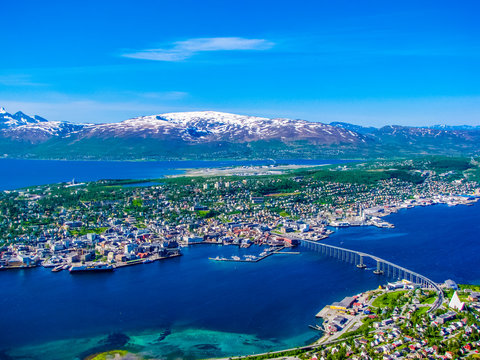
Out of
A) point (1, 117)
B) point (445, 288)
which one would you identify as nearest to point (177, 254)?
point (445, 288)

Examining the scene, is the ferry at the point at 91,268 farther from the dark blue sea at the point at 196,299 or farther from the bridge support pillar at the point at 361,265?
the bridge support pillar at the point at 361,265

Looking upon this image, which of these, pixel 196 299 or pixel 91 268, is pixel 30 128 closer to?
pixel 91 268

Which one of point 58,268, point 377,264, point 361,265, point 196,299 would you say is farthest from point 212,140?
point 196,299

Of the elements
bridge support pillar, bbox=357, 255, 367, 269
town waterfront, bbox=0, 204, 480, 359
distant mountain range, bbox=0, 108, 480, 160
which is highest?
distant mountain range, bbox=0, 108, 480, 160

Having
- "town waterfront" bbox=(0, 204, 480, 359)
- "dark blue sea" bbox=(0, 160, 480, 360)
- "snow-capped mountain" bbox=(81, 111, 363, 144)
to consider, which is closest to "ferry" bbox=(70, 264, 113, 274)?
"town waterfront" bbox=(0, 204, 480, 359)

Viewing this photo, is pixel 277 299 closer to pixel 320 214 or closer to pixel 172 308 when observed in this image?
pixel 172 308

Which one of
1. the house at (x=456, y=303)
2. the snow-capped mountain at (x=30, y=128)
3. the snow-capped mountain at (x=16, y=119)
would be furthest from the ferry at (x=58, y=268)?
the snow-capped mountain at (x=16, y=119)

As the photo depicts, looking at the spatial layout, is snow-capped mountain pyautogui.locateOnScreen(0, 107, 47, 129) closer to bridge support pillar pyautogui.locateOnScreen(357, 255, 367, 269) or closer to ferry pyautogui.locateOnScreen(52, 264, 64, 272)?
ferry pyautogui.locateOnScreen(52, 264, 64, 272)
